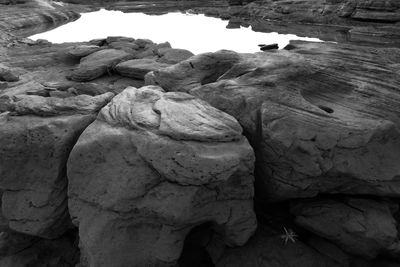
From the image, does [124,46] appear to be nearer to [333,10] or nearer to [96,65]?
[96,65]

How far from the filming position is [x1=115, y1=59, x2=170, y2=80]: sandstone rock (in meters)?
16.3

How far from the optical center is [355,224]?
891cm

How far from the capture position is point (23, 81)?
16.6 metres

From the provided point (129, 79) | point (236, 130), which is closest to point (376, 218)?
point (236, 130)

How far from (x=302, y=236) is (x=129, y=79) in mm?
10876

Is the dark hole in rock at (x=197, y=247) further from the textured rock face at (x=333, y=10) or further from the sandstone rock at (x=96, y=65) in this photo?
the textured rock face at (x=333, y=10)

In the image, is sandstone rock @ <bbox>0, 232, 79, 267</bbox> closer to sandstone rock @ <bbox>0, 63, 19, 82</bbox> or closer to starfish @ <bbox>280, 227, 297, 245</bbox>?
starfish @ <bbox>280, 227, 297, 245</bbox>

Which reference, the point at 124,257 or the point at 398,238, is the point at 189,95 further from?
the point at 398,238

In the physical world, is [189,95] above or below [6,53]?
above

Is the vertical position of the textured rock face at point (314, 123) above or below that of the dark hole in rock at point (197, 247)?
above

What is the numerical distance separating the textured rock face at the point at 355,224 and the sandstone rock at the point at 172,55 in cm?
1099

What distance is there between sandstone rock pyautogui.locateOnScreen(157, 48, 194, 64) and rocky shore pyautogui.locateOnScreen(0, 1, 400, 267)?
23.9 ft

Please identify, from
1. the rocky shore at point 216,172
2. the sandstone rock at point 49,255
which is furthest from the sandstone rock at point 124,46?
the sandstone rock at point 49,255

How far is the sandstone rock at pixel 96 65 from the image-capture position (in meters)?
17.3
